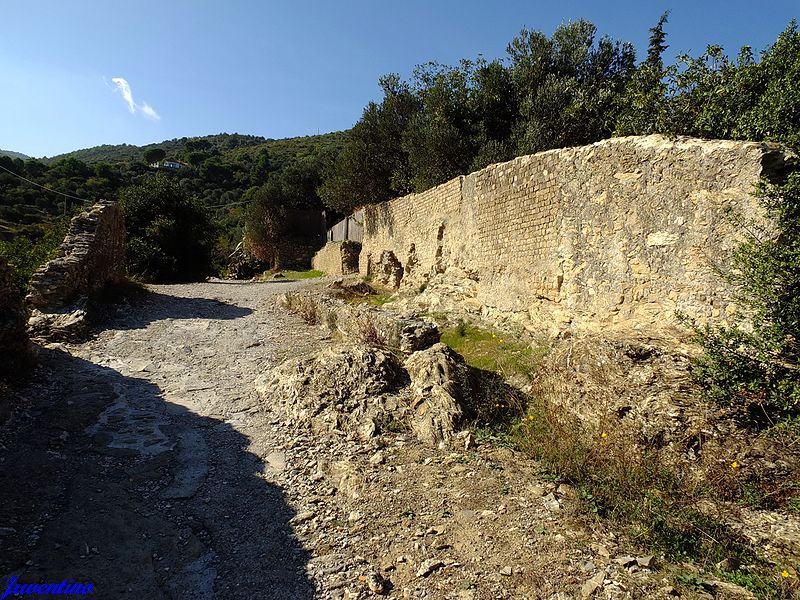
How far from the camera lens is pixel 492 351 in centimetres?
809

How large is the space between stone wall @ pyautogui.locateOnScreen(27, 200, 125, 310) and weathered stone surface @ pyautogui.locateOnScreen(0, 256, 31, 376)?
314cm

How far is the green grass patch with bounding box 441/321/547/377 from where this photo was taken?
7038mm

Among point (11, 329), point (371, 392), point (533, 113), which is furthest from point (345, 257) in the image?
point (371, 392)

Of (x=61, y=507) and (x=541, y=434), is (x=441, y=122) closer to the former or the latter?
(x=541, y=434)

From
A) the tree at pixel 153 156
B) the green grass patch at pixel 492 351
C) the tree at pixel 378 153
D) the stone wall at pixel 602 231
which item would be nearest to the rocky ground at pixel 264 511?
the green grass patch at pixel 492 351

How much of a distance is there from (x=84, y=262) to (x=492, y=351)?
960 cm

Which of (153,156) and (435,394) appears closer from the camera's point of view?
(435,394)

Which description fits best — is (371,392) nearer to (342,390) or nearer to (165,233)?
(342,390)

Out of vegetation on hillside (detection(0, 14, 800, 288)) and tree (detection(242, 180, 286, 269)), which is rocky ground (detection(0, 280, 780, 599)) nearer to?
vegetation on hillside (detection(0, 14, 800, 288))

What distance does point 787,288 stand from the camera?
14.6ft

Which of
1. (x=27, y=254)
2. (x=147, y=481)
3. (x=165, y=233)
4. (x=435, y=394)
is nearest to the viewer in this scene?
(x=147, y=481)

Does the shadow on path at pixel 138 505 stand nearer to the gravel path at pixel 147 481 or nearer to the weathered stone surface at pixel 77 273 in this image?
the gravel path at pixel 147 481

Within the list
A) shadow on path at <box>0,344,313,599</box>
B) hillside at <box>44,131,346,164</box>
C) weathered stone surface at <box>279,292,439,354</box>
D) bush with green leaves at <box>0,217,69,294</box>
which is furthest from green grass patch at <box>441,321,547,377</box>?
hillside at <box>44,131,346,164</box>
